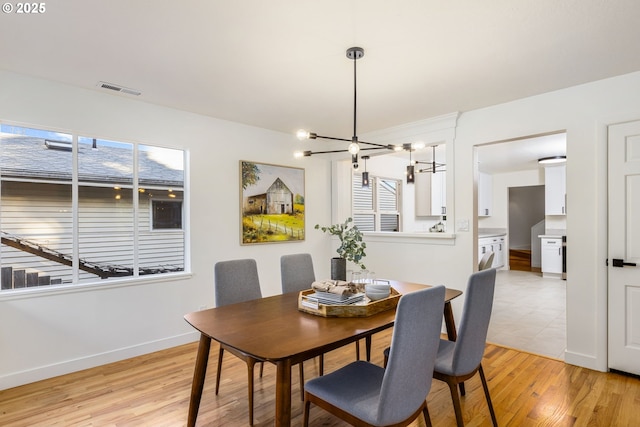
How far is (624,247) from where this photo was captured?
2754 mm

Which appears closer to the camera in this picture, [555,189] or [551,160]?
[551,160]

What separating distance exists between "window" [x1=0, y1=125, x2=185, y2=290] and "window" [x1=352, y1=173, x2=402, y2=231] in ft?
9.96

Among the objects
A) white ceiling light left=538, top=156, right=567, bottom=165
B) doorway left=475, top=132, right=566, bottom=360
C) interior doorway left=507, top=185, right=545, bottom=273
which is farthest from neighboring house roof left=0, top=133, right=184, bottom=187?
interior doorway left=507, top=185, right=545, bottom=273

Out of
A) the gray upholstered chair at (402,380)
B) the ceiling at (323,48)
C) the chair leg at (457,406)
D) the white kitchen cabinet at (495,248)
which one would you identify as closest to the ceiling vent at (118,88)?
the ceiling at (323,48)

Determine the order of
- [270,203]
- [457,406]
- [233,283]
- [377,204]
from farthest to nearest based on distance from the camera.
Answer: [377,204]
[270,203]
[233,283]
[457,406]

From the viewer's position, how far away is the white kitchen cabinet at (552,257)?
6895 mm

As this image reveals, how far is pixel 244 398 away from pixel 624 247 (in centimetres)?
324

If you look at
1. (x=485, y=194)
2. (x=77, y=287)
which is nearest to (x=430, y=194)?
(x=485, y=194)

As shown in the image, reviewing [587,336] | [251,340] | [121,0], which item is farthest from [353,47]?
[587,336]

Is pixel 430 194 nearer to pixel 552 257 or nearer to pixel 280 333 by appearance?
pixel 552 257

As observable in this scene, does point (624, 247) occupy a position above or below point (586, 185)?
below

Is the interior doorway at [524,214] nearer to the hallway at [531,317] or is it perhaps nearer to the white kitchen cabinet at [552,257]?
the white kitchen cabinet at [552,257]

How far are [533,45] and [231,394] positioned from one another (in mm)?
3266

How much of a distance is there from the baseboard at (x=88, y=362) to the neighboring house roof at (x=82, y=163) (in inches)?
62.5
